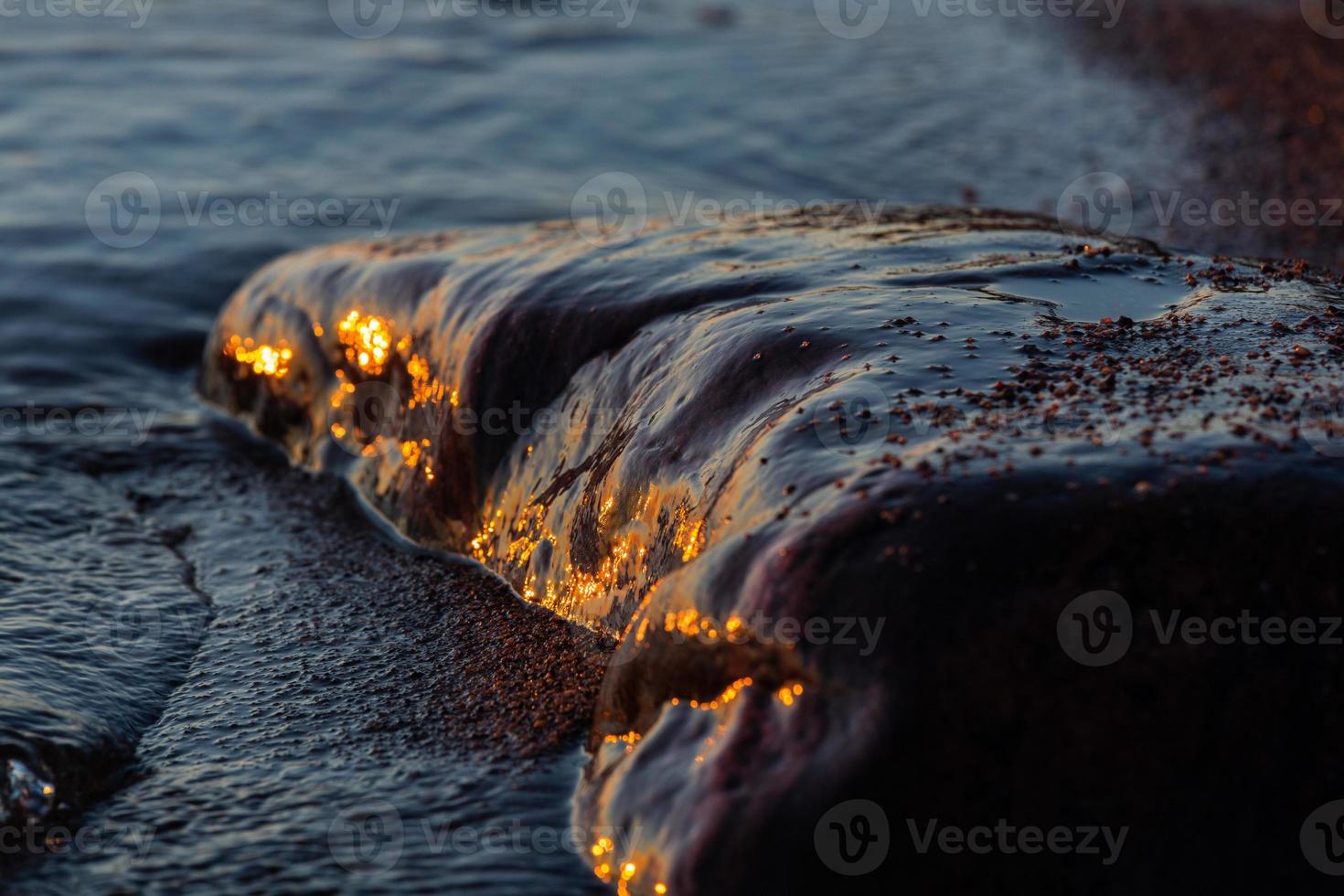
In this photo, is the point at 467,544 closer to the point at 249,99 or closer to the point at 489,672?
the point at 489,672

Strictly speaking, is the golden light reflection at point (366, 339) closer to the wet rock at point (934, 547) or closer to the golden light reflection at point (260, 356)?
the golden light reflection at point (260, 356)

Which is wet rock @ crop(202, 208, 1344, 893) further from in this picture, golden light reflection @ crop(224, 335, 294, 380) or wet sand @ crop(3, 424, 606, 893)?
golden light reflection @ crop(224, 335, 294, 380)

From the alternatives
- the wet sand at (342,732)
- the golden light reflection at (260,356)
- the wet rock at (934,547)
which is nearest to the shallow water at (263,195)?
the wet sand at (342,732)

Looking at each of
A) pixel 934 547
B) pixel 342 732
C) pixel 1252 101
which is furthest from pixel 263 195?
pixel 934 547

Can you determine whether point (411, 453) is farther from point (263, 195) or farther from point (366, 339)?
point (263, 195)

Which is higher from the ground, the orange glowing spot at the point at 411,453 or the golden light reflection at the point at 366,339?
the golden light reflection at the point at 366,339

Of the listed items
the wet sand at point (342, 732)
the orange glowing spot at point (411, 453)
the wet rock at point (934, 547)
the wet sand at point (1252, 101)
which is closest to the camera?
the wet rock at point (934, 547)

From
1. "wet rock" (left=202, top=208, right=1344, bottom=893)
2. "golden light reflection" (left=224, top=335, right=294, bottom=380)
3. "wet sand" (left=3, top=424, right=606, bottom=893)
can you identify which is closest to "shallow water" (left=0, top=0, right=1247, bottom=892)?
"wet sand" (left=3, top=424, right=606, bottom=893)

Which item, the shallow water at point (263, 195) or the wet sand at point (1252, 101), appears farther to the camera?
the wet sand at point (1252, 101)

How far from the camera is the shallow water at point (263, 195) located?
111 inches

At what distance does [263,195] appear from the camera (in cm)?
773

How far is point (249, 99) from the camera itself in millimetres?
9312

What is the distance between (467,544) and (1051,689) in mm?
2035

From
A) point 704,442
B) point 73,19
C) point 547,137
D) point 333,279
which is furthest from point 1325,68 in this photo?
point 73,19
